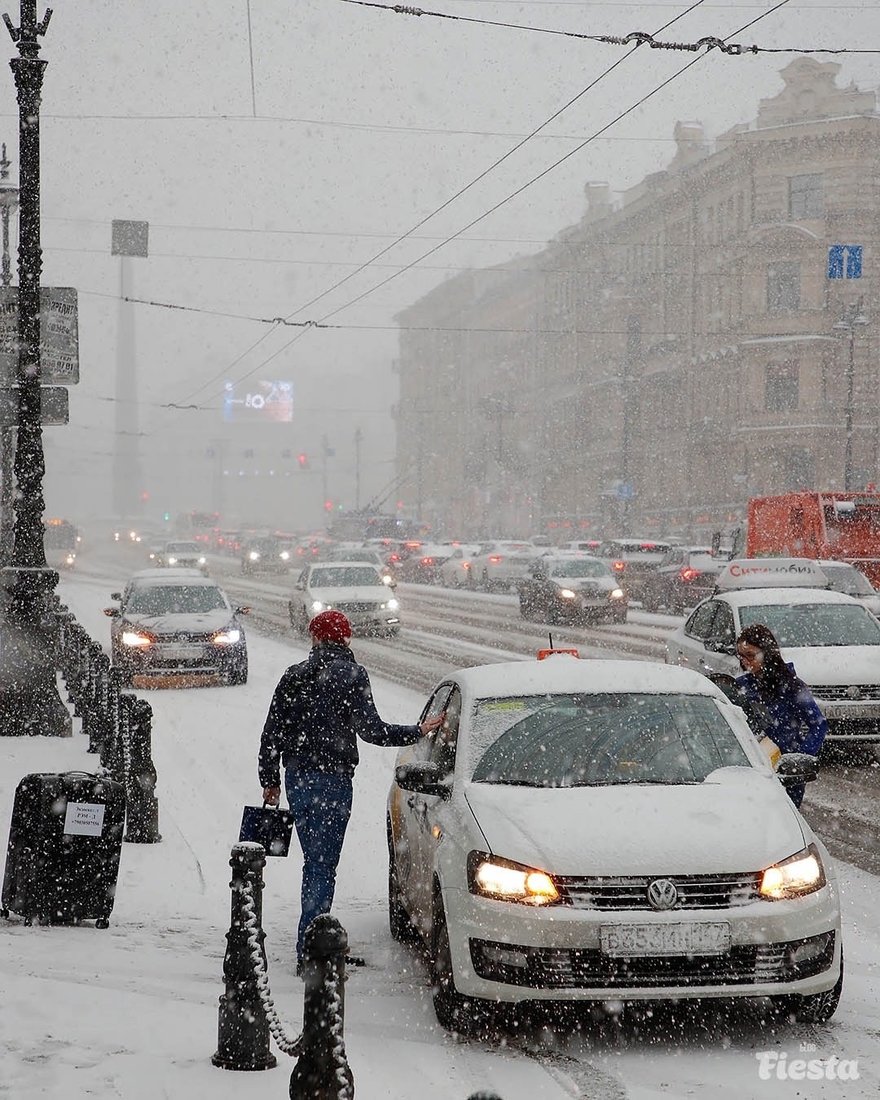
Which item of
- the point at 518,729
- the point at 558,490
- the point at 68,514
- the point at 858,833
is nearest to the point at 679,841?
the point at 518,729

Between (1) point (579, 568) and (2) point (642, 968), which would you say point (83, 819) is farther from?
(1) point (579, 568)

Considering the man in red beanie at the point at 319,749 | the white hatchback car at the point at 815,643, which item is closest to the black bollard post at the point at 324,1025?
the man in red beanie at the point at 319,749

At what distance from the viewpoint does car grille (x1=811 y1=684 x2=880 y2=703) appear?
13.7m

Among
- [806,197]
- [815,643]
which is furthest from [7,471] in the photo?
[806,197]

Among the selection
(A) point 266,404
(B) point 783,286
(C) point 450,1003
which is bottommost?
(C) point 450,1003

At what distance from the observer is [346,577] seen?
31.7 m

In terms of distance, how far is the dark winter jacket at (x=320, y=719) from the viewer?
22.5 ft

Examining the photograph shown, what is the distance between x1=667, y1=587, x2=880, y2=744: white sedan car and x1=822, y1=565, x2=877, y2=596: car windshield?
9.58m

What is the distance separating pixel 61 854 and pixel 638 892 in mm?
3137

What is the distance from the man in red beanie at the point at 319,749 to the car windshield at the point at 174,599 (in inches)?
577

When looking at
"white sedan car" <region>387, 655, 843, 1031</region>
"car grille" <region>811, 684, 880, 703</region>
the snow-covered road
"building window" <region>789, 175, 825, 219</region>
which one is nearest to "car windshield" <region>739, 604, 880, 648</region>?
"car grille" <region>811, 684, 880, 703</region>

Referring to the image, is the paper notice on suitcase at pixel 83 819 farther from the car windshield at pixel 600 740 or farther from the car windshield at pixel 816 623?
the car windshield at pixel 816 623

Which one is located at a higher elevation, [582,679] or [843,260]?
[843,260]

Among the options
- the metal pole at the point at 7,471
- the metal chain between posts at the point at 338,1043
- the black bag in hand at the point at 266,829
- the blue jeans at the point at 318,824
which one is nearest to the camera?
the metal chain between posts at the point at 338,1043
